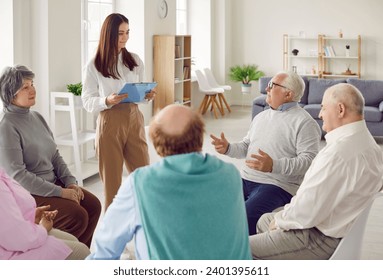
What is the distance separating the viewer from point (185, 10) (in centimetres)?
1130

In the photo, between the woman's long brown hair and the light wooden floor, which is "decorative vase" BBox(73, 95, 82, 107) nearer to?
the light wooden floor

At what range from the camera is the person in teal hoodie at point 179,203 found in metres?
1.84

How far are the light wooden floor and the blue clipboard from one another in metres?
1.45

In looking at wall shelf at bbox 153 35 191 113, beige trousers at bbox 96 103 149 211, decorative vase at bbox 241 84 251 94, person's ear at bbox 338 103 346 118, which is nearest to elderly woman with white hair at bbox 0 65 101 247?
beige trousers at bbox 96 103 149 211

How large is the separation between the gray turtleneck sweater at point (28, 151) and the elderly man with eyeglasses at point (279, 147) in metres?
0.98

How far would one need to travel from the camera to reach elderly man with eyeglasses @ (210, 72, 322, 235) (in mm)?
3281

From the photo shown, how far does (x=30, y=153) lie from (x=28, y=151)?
2cm

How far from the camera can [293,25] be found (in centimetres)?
1192

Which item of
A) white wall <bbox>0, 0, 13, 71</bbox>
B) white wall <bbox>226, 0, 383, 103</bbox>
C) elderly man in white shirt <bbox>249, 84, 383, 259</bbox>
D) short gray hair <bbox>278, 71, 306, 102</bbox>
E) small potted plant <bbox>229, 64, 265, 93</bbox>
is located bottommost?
elderly man in white shirt <bbox>249, 84, 383, 259</bbox>

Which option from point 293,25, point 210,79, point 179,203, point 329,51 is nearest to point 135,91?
point 179,203

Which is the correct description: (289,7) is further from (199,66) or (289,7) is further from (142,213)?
(142,213)

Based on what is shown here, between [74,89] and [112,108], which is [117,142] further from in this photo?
[74,89]

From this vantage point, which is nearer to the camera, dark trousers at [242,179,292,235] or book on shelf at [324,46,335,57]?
dark trousers at [242,179,292,235]
